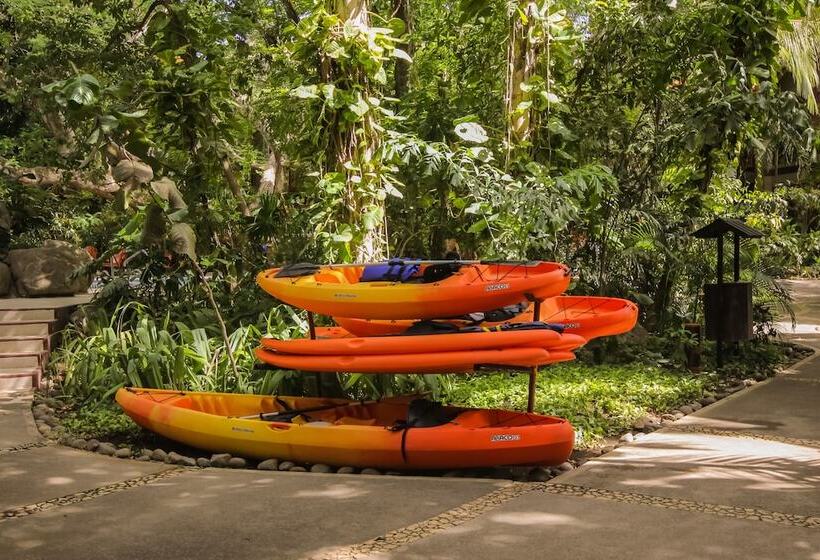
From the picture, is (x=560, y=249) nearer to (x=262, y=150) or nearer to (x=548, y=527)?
(x=548, y=527)

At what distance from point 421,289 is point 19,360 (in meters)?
4.89

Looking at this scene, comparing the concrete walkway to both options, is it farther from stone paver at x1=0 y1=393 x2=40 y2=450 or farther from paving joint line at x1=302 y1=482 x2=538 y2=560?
stone paver at x1=0 y1=393 x2=40 y2=450

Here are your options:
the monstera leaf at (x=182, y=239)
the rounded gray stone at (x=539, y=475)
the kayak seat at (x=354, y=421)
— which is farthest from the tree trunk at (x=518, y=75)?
the rounded gray stone at (x=539, y=475)

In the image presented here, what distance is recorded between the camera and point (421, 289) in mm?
6082

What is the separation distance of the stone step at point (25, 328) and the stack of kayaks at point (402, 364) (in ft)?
10.2

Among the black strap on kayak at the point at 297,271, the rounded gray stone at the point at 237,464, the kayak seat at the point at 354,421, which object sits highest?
the black strap on kayak at the point at 297,271

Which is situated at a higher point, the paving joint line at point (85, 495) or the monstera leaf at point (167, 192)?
the monstera leaf at point (167, 192)

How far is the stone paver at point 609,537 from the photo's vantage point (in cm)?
396

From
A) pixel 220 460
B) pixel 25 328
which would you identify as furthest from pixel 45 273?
pixel 220 460

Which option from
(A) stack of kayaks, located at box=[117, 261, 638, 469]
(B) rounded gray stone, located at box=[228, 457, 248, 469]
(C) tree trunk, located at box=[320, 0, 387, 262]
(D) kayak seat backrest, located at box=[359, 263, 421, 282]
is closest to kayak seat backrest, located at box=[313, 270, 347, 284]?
(A) stack of kayaks, located at box=[117, 261, 638, 469]

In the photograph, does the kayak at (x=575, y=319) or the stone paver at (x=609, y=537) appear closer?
the stone paver at (x=609, y=537)

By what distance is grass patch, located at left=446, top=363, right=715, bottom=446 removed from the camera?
6879 mm

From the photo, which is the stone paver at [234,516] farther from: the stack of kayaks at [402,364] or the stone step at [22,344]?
the stone step at [22,344]

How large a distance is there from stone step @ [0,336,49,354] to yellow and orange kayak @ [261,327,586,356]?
4418mm
